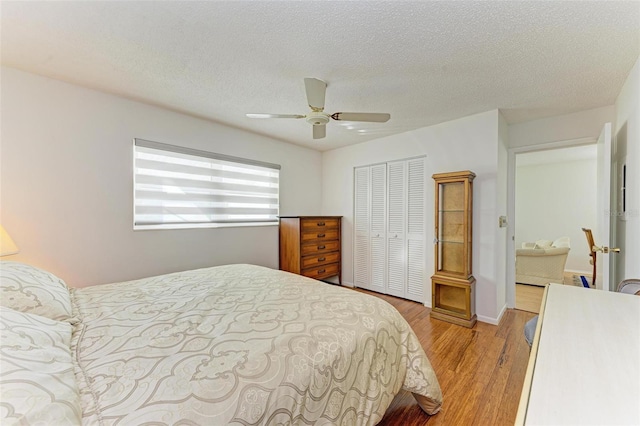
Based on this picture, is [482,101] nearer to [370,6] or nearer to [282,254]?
[370,6]

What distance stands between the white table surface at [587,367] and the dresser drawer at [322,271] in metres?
2.82

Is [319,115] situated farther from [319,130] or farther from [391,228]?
[391,228]

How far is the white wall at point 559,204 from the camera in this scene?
514cm

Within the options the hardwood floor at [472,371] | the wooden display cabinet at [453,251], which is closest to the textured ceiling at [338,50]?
the wooden display cabinet at [453,251]

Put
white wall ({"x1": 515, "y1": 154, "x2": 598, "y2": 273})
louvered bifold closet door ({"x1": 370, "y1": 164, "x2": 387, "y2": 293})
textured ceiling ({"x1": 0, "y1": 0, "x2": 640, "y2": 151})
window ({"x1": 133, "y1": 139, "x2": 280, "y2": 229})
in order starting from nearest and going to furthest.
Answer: textured ceiling ({"x1": 0, "y1": 0, "x2": 640, "y2": 151}) < window ({"x1": 133, "y1": 139, "x2": 280, "y2": 229}) < louvered bifold closet door ({"x1": 370, "y1": 164, "x2": 387, "y2": 293}) < white wall ({"x1": 515, "y1": 154, "x2": 598, "y2": 273})

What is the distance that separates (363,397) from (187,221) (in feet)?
8.37

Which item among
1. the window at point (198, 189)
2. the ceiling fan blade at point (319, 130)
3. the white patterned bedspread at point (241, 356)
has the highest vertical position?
the ceiling fan blade at point (319, 130)

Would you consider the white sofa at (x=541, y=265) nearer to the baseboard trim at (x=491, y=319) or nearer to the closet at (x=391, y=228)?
the baseboard trim at (x=491, y=319)

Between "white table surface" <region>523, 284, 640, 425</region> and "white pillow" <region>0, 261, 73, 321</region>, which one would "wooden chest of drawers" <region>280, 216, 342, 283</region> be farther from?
"white table surface" <region>523, 284, 640, 425</region>

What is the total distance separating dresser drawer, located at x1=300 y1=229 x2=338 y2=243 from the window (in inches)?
21.3

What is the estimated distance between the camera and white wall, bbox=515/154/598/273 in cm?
514

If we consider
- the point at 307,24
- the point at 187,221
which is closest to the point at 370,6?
the point at 307,24

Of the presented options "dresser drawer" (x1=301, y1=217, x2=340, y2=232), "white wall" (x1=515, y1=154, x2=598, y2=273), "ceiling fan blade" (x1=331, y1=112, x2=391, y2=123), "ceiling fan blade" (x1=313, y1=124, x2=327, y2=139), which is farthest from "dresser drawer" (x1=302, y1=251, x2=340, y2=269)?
"white wall" (x1=515, y1=154, x2=598, y2=273)

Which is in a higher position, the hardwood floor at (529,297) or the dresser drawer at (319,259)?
the dresser drawer at (319,259)
